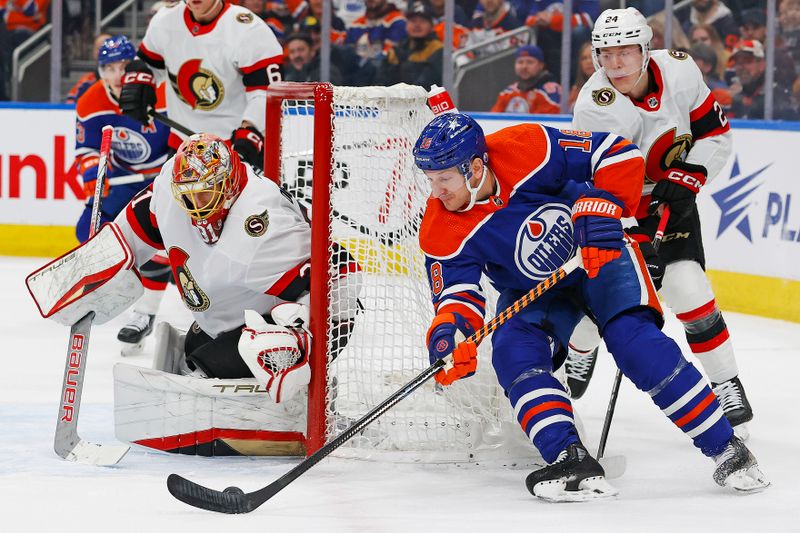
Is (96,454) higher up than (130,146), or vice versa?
(130,146)

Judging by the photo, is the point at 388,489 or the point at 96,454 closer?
the point at 388,489

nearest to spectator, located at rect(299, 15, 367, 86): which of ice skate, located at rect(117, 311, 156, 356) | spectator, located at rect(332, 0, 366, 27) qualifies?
spectator, located at rect(332, 0, 366, 27)

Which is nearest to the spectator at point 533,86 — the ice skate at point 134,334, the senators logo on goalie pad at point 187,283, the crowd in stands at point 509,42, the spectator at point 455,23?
the crowd in stands at point 509,42

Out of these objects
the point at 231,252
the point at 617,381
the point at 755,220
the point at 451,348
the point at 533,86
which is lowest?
the point at 617,381

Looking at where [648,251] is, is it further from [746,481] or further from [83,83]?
[83,83]

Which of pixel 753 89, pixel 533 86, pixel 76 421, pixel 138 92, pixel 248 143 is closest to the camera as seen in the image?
pixel 76 421

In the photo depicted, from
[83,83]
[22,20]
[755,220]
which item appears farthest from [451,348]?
[22,20]

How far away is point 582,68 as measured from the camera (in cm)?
682

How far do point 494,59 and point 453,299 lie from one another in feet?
13.7

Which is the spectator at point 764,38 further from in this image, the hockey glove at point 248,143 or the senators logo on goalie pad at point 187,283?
the senators logo on goalie pad at point 187,283

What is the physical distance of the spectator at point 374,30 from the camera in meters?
7.01

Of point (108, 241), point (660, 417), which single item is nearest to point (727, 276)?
point (660, 417)

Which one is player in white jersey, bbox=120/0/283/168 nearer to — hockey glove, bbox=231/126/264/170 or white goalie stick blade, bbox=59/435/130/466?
hockey glove, bbox=231/126/264/170

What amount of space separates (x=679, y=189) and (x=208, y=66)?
202cm
